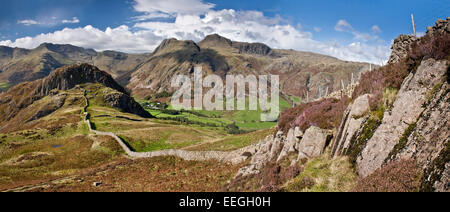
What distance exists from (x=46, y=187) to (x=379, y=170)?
44.8 metres

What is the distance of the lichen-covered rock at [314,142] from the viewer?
739 inches

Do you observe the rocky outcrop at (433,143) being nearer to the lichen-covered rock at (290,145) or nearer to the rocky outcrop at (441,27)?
the rocky outcrop at (441,27)

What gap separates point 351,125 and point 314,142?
3.60 m

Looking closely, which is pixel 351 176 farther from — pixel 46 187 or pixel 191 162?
pixel 46 187

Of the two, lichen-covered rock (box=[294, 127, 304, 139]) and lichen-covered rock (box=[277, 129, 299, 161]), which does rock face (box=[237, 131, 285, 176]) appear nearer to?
lichen-covered rock (box=[277, 129, 299, 161])

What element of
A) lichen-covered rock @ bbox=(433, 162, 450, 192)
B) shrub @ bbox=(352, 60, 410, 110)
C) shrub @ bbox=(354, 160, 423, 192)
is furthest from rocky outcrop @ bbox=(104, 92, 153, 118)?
lichen-covered rock @ bbox=(433, 162, 450, 192)

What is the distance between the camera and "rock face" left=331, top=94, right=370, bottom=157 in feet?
51.8

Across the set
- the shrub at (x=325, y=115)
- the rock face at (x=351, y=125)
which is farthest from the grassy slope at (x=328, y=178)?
the shrub at (x=325, y=115)

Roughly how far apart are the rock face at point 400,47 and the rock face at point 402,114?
26.3ft

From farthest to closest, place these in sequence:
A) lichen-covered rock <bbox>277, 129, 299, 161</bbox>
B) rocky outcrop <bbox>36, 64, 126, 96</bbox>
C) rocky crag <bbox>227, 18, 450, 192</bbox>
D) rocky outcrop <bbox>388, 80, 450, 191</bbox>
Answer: rocky outcrop <bbox>36, 64, 126, 96</bbox> < lichen-covered rock <bbox>277, 129, 299, 161</bbox> < rocky crag <bbox>227, 18, 450, 192</bbox> < rocky outcrop <bbox>388, 80, 450, 191</bbox>

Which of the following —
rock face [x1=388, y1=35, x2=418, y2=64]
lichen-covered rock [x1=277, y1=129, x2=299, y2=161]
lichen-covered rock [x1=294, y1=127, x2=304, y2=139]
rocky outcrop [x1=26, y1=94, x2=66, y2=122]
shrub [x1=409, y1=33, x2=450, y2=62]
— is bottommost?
rocky outcrop [x1=26, y1=94, x2=66, y2=122]

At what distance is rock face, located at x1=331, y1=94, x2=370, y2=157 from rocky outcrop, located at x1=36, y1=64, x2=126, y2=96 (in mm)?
178427

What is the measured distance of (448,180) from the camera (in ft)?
25.1

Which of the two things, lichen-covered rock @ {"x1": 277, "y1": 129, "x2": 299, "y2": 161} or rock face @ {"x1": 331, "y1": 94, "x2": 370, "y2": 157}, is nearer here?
rock face @ {"x1": 331, "y1": 94, "x2": 370, "y2": 157}
